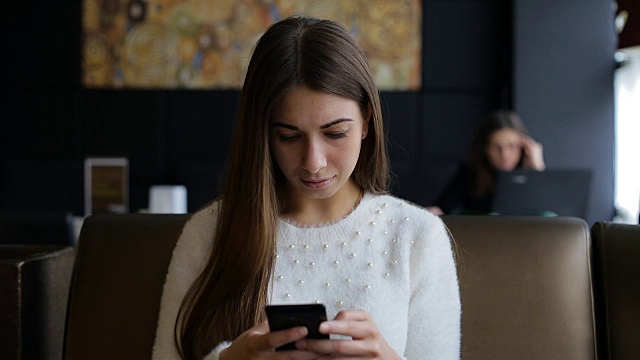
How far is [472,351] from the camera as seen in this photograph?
144 centimetres

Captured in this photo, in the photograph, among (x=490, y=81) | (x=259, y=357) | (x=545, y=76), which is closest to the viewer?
(x=259, y=357)

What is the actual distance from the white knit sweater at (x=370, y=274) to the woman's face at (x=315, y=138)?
12 centimetres

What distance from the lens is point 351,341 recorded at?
1159 millimetres

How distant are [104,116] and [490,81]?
239 cm

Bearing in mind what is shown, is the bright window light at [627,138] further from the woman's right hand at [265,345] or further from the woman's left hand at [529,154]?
the woman's right hand at [265,345]

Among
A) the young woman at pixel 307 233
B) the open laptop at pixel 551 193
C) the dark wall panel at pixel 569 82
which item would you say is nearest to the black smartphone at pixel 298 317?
the young woman at pixel 307 233

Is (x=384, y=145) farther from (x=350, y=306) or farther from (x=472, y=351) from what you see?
(x=472, y=351)

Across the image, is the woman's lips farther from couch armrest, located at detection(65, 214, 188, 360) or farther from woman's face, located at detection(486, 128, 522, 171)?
woman's face, located at detection(486, 128, 522, 171)

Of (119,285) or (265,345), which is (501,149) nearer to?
(119,285)

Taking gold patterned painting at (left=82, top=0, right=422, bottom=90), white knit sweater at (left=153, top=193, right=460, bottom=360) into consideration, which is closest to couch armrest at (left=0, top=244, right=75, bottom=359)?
white knit sweater at (left=153, top=193, right=460, bottom=360)

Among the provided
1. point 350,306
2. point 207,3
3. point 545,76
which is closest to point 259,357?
point 350,306

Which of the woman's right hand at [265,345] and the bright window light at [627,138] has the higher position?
the bright window light at [627,138]

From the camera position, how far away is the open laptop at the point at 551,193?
2.76 metres

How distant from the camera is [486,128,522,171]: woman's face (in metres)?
3.60
